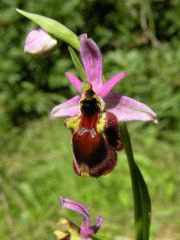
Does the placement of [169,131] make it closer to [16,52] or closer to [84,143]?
[16,52]

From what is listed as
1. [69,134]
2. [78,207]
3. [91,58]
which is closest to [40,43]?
[91,58]

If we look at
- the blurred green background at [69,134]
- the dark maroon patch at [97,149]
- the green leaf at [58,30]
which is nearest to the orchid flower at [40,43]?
the green leaf at [58,30]

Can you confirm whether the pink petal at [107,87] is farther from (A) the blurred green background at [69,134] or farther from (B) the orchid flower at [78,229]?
(A) the blurred green background at [69,134]

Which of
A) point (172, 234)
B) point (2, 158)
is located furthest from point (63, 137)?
point (172, 234)

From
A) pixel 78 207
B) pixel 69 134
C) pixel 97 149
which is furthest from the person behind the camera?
pixel 69 134

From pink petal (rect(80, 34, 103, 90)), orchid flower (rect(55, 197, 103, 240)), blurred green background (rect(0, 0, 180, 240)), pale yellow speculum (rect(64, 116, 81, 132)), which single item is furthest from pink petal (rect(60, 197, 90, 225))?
blurred green background (rect(0, 0, 180, 240))

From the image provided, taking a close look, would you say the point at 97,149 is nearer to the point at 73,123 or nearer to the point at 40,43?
the point at 73,123
